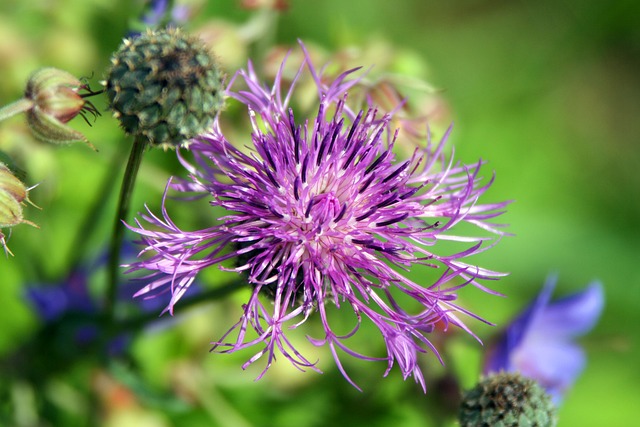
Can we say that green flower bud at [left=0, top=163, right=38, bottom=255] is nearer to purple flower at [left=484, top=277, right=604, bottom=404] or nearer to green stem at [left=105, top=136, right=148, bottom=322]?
green stem at [left=105, top=136, right=148, bottom=322]

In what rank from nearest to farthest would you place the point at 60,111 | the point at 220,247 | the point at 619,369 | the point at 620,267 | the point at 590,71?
the point at 60,111 → the point at 220,247 → the point at 619,369 → the point at 620,267 → the point at 590,71

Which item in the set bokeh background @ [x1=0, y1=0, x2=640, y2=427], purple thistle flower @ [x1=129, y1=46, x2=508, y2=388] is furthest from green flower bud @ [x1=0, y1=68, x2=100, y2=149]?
bokeh background @ [x1=0, y1=0, x2=640, y2=427]

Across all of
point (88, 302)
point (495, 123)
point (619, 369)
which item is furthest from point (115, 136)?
point (619, 369)

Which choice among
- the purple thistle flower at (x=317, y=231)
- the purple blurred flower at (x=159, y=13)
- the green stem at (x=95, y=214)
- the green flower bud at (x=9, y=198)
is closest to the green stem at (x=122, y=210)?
the purple thistle flower at (x=317, y=231)

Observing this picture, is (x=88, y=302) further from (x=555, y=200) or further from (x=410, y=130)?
(x=555, y=200)

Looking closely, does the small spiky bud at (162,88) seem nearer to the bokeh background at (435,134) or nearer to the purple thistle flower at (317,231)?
the purple thistle flower at (317,231)
